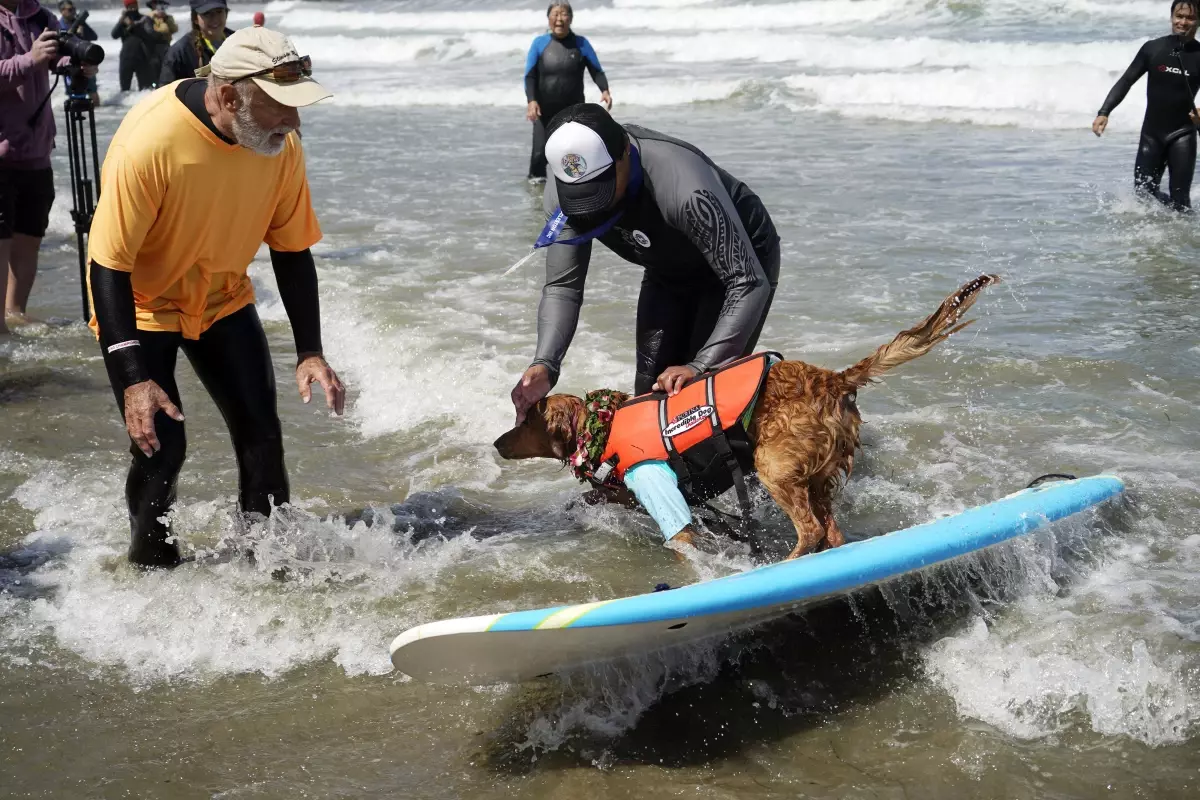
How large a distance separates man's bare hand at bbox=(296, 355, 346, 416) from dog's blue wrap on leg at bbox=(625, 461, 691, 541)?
121cm

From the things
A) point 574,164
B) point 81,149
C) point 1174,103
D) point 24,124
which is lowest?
point 1174,103

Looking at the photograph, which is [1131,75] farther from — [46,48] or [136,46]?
[136,46]

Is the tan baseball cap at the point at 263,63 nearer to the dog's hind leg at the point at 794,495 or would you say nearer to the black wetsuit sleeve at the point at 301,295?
the black wetsuit sleeve at the point at 301,295

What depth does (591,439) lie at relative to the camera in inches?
189

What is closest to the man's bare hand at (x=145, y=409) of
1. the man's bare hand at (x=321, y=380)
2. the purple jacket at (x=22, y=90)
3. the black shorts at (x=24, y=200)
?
the man's bare hand at (x=321, y=380)

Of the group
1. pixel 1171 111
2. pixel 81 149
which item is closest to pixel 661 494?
pixel 81 149

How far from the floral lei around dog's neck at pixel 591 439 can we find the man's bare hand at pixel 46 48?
15.1ft

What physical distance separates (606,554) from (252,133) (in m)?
2.40

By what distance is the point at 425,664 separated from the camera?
3.59 metres

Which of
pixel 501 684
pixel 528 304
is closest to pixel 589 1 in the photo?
pixel 528 304

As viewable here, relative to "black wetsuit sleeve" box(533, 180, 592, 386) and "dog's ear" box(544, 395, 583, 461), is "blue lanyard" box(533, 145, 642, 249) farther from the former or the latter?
"dog's ear" box(544, 395, 583, 461)

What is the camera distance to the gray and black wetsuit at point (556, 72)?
13.5 metres

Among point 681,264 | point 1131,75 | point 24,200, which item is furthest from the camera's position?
point 1131,75

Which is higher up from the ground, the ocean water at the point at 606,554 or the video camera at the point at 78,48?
the video camera at the point at 78,48
